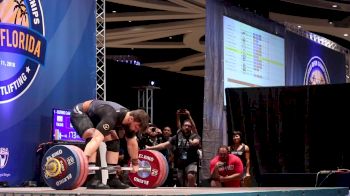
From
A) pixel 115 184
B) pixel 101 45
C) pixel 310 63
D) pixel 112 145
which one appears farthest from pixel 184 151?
pixel 310 63

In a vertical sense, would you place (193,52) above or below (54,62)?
above

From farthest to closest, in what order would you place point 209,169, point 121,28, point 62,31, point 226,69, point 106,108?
1. point 121,28
2. point 226,69
3. point 209,169
4. point 62,31
5. point 106,108

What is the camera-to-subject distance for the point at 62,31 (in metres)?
9.74

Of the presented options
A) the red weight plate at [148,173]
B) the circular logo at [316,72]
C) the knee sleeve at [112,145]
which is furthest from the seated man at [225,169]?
the circular logo at [316,72]

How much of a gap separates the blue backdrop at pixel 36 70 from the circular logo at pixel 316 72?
22.8 feet

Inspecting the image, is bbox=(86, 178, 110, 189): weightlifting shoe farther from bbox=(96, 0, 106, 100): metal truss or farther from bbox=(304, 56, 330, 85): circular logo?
bbox=(304, 56, 330, 85): circular logo

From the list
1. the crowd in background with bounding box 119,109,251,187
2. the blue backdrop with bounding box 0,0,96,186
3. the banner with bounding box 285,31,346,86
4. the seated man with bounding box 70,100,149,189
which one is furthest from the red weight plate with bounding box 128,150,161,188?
the banner with bounding box 285,31,346,86

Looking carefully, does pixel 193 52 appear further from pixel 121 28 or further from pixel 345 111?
pixel 345 111

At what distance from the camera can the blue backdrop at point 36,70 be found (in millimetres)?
8742

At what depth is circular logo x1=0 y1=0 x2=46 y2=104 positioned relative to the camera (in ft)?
28.6

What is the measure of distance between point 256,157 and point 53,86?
2878 mm

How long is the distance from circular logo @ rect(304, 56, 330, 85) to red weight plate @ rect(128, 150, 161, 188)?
9.23 m

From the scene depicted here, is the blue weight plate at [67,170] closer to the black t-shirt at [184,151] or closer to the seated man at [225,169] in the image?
the seated man at [225,169]

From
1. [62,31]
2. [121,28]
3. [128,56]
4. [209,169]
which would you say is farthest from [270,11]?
[62,31]
